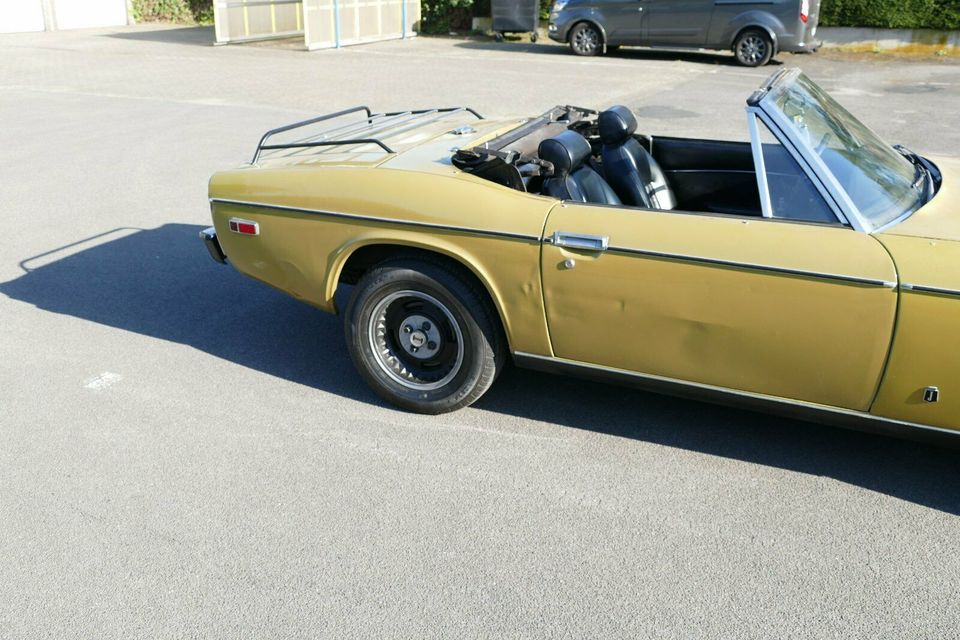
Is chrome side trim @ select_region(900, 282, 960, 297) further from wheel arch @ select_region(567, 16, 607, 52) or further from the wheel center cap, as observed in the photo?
wheel arch @ select_region(567, 16, 607, 52)

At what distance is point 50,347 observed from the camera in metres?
5.31

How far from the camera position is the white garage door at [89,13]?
86.1 ft

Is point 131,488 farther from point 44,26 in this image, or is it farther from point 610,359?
point 44,26

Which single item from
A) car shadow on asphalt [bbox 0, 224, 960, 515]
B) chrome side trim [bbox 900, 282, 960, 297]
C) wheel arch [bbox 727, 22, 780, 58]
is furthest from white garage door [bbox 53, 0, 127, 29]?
chrome side trim [bbox 900, 282, 960, 297]

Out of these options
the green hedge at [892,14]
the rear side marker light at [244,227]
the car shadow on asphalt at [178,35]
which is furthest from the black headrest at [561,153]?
the car shadow on asphalt at [178,35]

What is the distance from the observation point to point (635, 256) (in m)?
3.79

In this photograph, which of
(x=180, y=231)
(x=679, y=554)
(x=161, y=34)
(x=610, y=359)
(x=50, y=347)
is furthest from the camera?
(x=161, y=34)

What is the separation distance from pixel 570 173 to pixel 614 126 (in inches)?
18.1

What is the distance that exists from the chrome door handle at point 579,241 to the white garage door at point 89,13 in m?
26.5

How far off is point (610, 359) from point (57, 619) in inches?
91.9

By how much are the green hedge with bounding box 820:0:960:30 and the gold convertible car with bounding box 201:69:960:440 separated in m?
16.6

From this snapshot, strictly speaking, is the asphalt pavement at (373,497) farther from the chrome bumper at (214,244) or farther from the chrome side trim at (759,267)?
the chrome side trim at (759,267)

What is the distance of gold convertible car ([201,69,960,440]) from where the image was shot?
3510 millimetres

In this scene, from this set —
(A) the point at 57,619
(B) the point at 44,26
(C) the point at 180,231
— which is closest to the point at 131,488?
(A) the point at 57,619
